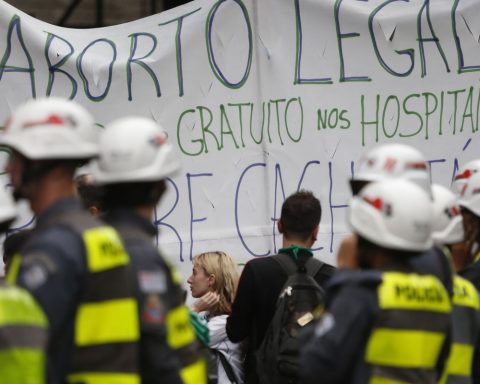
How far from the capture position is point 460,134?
289 inches

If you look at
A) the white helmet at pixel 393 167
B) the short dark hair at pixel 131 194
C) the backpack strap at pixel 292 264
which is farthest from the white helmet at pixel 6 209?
the backpack strap at pixel 292 264

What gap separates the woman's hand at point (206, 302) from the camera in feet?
20.7

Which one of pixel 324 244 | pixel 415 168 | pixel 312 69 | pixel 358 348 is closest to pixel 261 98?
pixel 312 69

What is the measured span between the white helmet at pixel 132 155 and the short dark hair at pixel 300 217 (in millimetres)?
1798

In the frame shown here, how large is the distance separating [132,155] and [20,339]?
1.01m

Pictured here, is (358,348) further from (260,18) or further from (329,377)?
(260,18)

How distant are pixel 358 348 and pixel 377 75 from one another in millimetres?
3469

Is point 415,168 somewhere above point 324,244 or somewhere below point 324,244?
above

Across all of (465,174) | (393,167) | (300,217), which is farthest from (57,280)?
(465,174)

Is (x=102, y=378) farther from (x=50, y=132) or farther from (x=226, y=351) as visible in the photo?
(x=226, y=351)

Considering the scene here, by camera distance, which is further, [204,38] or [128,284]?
[204,38]

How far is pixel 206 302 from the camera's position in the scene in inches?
248

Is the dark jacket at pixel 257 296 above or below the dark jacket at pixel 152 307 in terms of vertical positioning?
below

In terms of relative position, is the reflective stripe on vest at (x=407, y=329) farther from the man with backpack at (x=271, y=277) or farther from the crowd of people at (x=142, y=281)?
the man with backpack at (x=271, y=277)
